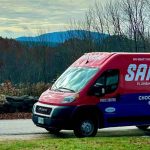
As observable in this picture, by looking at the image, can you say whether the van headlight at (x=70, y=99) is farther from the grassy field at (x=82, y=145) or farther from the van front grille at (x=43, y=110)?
the grassy field at (x=82, y=145)

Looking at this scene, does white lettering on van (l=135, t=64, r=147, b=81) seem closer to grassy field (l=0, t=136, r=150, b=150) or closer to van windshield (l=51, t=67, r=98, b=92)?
van windshield (l=51, t=67, r=98, b=92)

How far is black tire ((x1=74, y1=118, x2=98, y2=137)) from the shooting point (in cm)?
1279

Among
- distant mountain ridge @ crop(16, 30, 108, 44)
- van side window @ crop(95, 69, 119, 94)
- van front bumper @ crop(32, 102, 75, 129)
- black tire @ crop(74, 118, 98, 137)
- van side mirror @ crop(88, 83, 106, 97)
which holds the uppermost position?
distant mountain ridge @ crop(16, 30, 108, 44)

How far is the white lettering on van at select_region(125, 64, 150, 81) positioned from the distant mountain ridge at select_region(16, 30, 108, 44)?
1470 cm

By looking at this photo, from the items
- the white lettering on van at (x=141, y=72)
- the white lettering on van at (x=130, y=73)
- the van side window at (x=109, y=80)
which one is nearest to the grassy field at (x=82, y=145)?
the van side window at (x=109, y=80)

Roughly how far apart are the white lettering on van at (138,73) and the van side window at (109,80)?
33 cm

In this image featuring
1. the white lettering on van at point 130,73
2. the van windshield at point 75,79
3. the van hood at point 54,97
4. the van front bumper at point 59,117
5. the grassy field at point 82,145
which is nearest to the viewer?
the grassy field at point 82,145

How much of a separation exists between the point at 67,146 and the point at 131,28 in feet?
62.9

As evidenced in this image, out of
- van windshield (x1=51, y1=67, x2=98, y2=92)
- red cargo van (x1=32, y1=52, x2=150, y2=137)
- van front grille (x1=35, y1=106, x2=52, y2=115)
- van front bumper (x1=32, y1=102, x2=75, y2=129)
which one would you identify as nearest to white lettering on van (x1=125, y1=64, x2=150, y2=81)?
red cargo van (x1=32, y1=52, x2=150, y2=137)

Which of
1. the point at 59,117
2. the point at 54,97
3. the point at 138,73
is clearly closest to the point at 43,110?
the point at 54,97

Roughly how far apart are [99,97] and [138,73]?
4.67 ft

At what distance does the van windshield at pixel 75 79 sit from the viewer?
516 inches

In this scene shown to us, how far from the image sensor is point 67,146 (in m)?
10.1

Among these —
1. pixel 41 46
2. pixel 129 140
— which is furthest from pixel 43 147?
pixel 41 46
